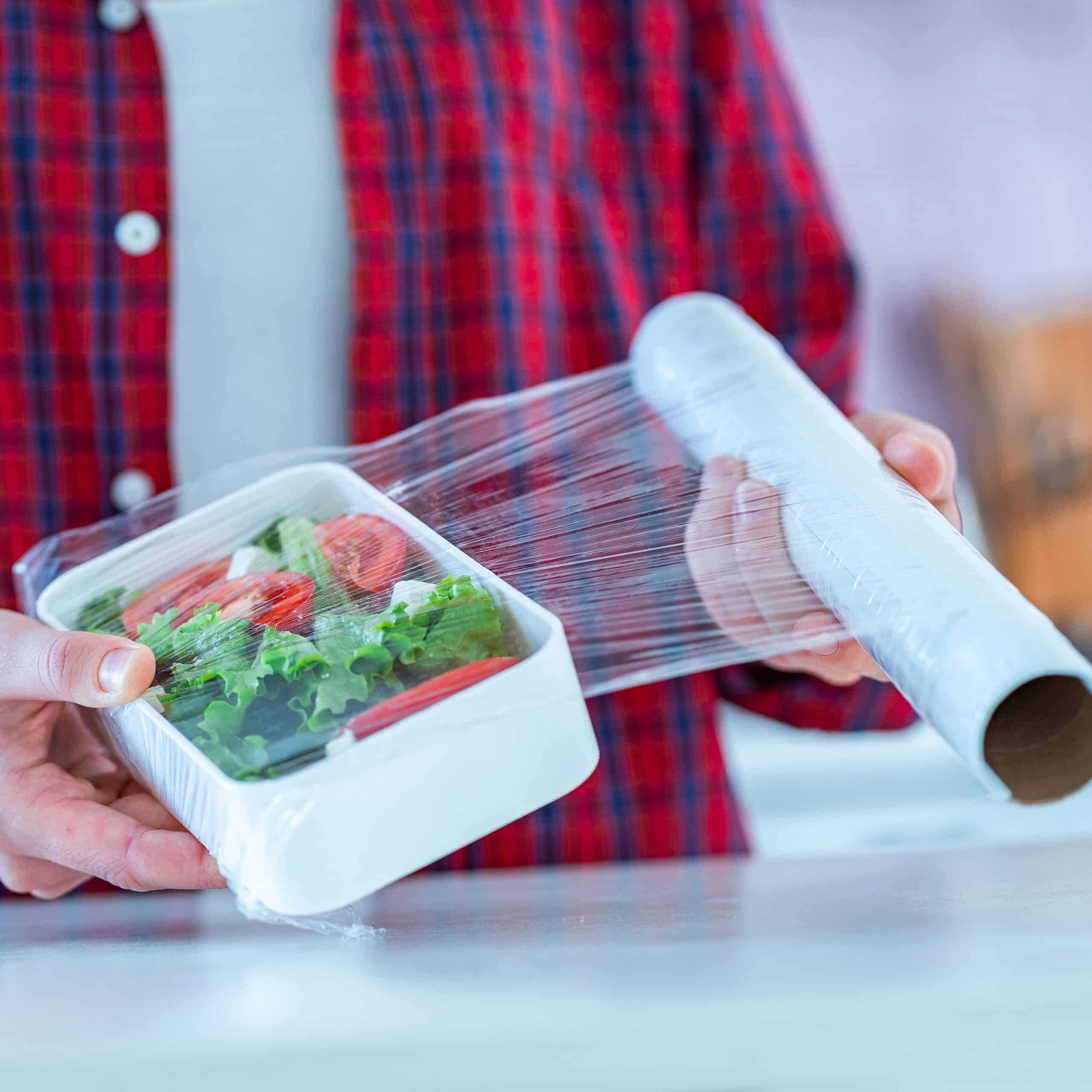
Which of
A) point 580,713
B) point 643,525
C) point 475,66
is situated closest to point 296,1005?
point 580,713

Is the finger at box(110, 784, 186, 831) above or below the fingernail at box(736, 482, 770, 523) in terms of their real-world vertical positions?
below

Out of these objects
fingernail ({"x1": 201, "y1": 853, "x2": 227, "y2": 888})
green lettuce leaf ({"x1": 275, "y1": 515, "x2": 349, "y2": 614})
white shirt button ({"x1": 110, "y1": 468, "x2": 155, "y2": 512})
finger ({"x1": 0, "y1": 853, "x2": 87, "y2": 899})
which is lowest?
finger ({"x1": 0, "y1": 853, "x2": 87, "y2": 899})

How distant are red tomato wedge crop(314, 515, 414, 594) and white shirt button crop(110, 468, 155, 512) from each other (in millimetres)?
257

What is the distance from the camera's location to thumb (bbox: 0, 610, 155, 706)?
370 millimetres

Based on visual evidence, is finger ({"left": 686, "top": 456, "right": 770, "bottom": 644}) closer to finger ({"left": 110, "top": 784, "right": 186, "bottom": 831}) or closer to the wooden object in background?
finger ({"left": 110, "top": 784, "right": 186, "bottom": 831})

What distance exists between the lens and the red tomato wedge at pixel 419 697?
0.33m

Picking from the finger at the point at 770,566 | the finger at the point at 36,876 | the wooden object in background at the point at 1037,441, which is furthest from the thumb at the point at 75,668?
the wooden object in background at the point at 1037,441

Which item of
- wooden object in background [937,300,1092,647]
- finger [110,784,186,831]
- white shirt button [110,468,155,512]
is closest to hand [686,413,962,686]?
finger [110,784,186,831]

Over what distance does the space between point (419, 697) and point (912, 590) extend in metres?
0.16

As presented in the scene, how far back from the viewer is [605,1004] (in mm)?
267

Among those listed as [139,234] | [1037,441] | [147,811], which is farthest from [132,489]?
[1037,441]

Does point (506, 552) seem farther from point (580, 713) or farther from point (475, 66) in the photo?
point (475, 66)

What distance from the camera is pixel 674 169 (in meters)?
0.80

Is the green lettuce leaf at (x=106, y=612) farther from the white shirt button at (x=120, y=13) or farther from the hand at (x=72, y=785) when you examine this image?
the white shirt button at (x=120, y=13)
